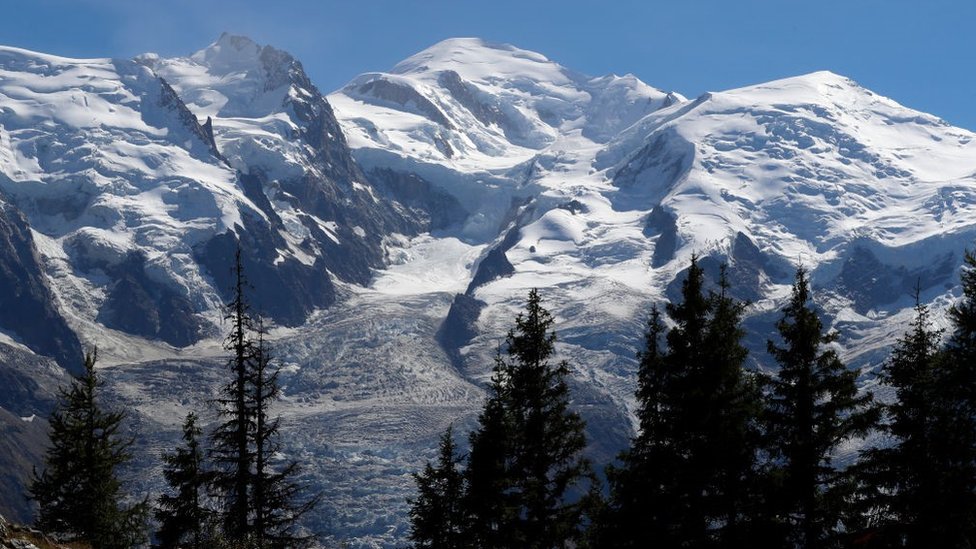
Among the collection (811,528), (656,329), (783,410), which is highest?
(656,329)

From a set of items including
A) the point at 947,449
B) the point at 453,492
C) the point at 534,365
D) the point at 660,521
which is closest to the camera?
the point at 947,449

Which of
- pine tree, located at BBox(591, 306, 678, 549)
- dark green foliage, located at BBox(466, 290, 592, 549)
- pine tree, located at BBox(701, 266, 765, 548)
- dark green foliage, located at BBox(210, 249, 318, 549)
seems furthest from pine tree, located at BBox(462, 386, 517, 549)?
dark green foliage, located at BBox(210, 249, 318, 549)

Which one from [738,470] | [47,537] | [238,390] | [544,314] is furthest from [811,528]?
[47,537]

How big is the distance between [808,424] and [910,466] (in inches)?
143

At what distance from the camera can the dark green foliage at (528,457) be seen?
48125 mm

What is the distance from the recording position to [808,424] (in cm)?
4519

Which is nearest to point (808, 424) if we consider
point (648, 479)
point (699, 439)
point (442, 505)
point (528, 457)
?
point (699, 439)

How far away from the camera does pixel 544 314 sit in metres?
50.3

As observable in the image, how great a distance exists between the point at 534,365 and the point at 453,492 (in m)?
6.73

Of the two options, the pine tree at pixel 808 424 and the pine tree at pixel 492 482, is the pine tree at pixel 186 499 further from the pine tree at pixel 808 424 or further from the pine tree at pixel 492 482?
the pine tree at pixel 808 424

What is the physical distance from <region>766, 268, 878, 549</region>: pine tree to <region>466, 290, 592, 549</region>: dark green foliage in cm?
718

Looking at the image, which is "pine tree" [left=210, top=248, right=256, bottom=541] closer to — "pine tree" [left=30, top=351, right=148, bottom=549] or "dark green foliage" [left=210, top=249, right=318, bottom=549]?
"dark green foliage" [left=210, top=249, right=318, bottom=549]

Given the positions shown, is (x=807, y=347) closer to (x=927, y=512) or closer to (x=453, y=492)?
(x=927, y=512)

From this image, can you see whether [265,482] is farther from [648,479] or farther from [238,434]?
[648,479]
